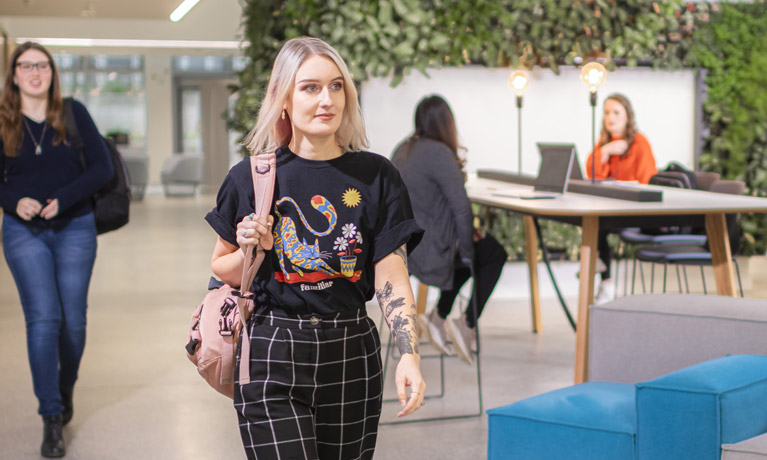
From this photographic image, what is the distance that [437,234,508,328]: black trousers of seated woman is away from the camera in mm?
4684

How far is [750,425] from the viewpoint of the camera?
7.19 feet

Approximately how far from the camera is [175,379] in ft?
14.9

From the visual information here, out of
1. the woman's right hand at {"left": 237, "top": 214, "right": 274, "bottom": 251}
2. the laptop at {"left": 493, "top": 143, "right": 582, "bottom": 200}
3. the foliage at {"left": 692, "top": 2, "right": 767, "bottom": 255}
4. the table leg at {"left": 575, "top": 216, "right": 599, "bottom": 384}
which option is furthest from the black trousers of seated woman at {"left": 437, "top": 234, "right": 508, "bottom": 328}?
the foliage at {"left": 692, "top": 2, "right": 767, "bottom": 255}

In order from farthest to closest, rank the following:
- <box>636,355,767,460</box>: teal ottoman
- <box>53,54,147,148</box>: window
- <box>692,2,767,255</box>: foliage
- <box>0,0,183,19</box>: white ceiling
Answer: <box>53,54,147,148</box>: window → <box>0,0,183,19</box>: white ceiling → <box>692,2,767,255</box>: foliage → <box>636,355,767,460</box>: teal ottoman

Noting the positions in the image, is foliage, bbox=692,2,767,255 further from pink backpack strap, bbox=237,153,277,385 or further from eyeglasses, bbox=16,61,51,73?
pink backpack strap, bbox=237,153,277,385

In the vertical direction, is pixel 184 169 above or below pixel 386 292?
below

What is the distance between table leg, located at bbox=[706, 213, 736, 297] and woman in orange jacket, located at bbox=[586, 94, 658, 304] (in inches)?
58.3

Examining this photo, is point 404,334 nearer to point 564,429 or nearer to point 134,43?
point 564,429

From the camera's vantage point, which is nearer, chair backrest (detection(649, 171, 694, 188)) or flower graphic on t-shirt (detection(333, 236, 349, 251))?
flower graphic on t-shirt (detection(333, 236, 349, 251))

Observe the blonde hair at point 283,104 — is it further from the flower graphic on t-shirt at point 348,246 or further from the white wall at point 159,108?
the white wall at point 159,108

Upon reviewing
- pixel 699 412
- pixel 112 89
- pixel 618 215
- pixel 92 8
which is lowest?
pixel 699 412

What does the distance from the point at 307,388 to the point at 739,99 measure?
24.1 ft

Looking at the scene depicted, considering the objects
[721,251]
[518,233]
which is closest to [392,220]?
[721,251]

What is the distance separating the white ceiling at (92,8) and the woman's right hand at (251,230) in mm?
11350
